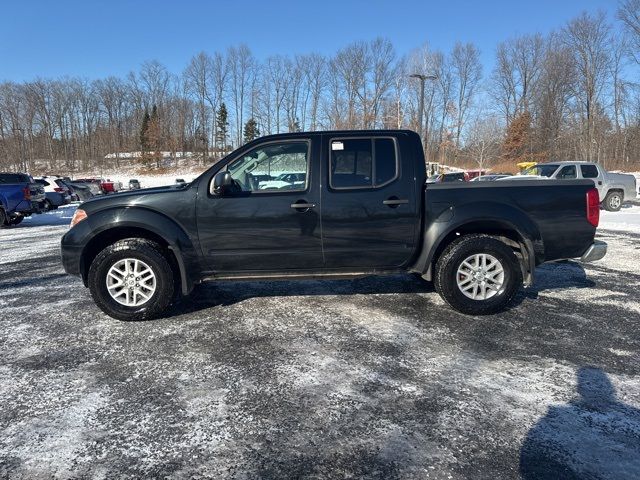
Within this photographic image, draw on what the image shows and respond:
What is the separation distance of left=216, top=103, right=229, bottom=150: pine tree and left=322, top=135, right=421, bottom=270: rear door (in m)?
67.9

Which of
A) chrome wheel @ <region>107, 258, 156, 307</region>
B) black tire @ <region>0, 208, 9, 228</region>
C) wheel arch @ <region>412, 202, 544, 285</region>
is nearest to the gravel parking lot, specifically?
chrome wheel @ <region>107, 258, 156, 307</region>

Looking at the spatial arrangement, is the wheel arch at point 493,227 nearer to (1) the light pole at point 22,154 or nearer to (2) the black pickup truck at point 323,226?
(2) the black pickup truck at point 323,226

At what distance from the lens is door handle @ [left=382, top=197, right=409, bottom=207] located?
4441mm

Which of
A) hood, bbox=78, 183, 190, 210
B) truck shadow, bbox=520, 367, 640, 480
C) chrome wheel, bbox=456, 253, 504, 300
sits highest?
hood, bbox=78, 183, 190, 210

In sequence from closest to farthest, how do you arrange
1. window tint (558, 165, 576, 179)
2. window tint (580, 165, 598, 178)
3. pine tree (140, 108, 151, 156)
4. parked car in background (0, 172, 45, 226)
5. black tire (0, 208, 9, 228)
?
parked car in background (0, 172, 45, 226) → black tire (0, 208, 9, 228) → window tint (558, 165, 576, 179) → window tint (580, 165, 598, 178) → pine tree (140, 108, 151, 156)

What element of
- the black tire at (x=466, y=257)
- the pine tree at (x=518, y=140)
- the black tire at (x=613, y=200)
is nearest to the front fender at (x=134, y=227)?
the black tire at (x=466, y=257)

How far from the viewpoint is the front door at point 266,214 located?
436 cm

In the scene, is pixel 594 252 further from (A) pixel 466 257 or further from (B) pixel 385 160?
(B) pixel 385 160

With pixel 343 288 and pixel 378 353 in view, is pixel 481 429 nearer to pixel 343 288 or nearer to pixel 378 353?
pixel 378 353

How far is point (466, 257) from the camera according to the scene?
446 centimetres

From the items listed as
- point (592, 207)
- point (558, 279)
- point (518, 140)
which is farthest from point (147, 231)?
point (518, 140)

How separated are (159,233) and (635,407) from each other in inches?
→ 163

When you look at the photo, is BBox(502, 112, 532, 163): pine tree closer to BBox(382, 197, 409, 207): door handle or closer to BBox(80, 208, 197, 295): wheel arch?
BBox(382, 197, 409, 207): door handle

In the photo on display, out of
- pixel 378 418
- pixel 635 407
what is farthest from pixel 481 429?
pixel 635 407
